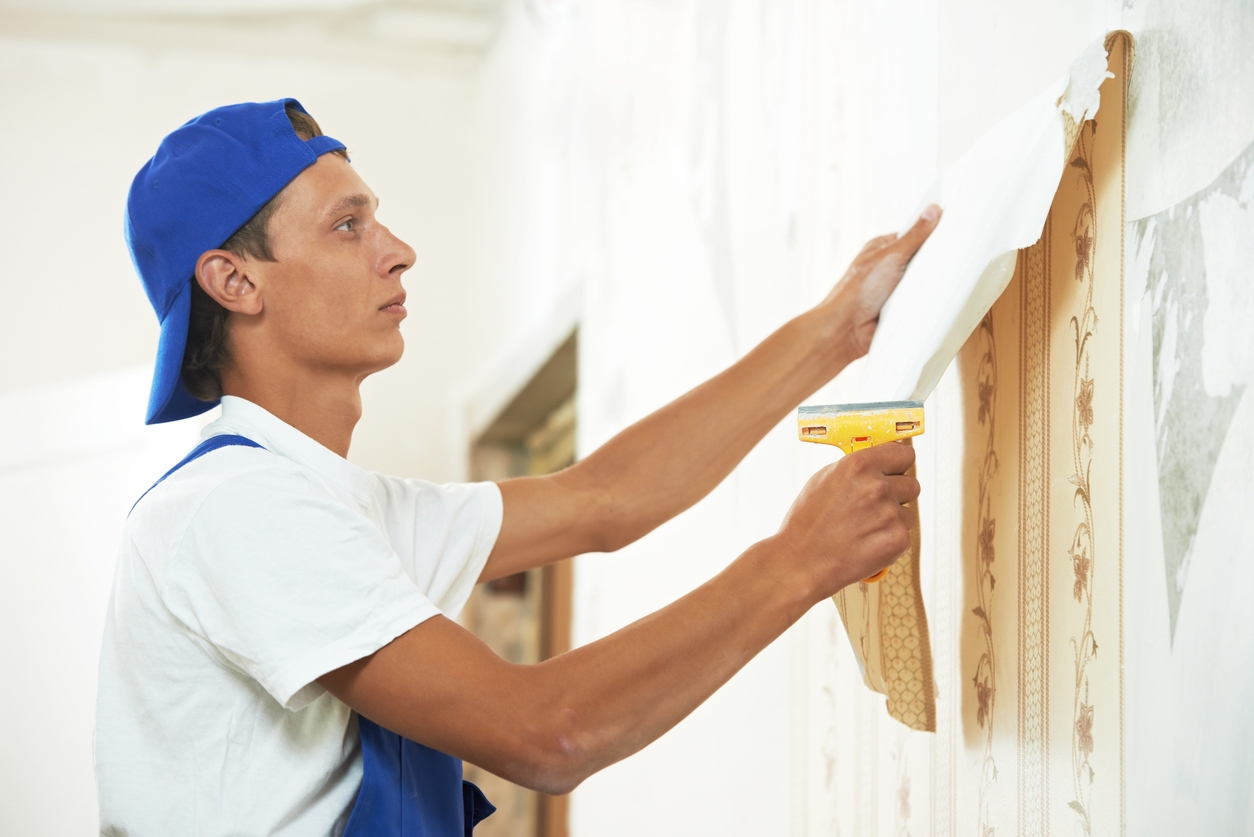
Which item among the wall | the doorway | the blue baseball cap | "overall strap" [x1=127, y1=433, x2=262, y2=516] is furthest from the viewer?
the doorway

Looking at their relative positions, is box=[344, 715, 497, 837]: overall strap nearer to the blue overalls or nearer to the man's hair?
the blue overalls

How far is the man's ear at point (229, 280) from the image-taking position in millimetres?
1052

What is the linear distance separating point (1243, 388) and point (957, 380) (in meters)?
0.41

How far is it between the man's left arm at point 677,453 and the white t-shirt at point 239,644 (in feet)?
1.25

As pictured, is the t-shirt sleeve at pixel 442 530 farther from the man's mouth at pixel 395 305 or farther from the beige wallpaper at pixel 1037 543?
the beige wallpaper at pixel 1037 543

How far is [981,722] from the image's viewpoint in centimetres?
99

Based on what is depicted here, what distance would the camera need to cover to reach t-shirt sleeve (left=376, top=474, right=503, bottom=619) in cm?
116

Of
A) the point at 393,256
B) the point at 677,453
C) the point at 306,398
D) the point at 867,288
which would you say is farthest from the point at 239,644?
the point at 867,288

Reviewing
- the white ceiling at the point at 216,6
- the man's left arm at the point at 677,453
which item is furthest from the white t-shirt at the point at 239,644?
the white ceiling at the point at 216,6

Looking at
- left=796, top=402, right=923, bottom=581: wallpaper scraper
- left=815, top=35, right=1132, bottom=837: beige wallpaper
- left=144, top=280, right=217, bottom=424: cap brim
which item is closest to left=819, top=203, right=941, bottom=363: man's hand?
left=815, top=35, right=1132, bottom=837: beige wallpaper

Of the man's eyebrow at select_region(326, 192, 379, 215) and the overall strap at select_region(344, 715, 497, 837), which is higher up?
the man's eyebrow at select_region(326, 192, 379, 215)

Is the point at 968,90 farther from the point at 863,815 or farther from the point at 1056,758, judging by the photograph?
the point at 863,815

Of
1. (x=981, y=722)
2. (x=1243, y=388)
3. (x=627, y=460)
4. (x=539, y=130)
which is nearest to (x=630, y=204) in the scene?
(x=539, y=130)

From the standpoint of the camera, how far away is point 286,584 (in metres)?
0.80
